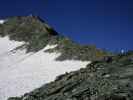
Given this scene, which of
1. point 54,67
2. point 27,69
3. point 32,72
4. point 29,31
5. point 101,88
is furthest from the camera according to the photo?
point 29,31

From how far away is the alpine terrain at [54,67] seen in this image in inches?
576

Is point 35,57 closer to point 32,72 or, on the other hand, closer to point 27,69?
point 27,69

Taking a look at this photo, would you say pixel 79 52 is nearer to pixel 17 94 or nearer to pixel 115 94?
pixel 17 94

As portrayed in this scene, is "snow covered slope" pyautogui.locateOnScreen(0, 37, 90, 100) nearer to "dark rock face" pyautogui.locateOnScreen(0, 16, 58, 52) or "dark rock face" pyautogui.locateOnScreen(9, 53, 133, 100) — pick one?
"dark rock face" pyautogui.locateOnScreen(0, 16, 58, 52)

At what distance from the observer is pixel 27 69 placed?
37219 millimetres

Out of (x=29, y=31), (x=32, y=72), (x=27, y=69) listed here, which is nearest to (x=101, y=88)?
(x=32, y=72)

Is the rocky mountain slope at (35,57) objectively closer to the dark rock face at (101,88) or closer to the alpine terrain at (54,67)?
the alpine terrain at (54,67)

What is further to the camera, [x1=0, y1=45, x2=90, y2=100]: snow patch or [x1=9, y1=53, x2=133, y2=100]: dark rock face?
[x1=0, y1=45, x2=90, y2=100]: snow patch

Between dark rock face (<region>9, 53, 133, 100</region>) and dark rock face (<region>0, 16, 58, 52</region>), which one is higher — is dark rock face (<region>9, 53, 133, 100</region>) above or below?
below

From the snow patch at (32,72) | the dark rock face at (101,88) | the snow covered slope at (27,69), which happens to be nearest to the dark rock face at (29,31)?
the snow covered slope at (27,69)

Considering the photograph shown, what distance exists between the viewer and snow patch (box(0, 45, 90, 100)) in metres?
29.5

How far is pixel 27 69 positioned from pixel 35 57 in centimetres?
480

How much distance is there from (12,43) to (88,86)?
39529mm

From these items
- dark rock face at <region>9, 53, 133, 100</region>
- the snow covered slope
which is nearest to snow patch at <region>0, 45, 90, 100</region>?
the snow covered slope
